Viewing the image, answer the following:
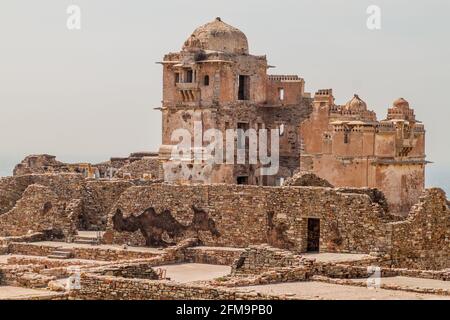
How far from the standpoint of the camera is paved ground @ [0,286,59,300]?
101ft

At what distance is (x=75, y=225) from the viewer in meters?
42.6

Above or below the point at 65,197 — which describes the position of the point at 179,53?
above

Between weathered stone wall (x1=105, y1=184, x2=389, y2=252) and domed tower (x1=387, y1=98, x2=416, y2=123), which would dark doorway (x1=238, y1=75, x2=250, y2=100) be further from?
weathered stone wall (x1=105, y1=184, x2=389, y2=252)

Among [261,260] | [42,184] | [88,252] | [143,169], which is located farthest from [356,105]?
[261,260]

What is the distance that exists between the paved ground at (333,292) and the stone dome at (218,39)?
2439 cm

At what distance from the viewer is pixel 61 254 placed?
39.4 m

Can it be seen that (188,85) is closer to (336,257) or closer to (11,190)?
(11,190)

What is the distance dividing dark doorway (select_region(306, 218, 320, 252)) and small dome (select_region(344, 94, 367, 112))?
16.6 metres

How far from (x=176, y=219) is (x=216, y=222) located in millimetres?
1396

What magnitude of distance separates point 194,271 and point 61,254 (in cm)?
525

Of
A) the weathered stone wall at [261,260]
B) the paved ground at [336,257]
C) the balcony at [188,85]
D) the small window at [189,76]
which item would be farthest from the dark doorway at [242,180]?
the weathered stone wall at [261,260]

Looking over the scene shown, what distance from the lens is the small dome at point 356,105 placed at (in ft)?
177

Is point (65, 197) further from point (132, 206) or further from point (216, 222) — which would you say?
point (216, 222)
